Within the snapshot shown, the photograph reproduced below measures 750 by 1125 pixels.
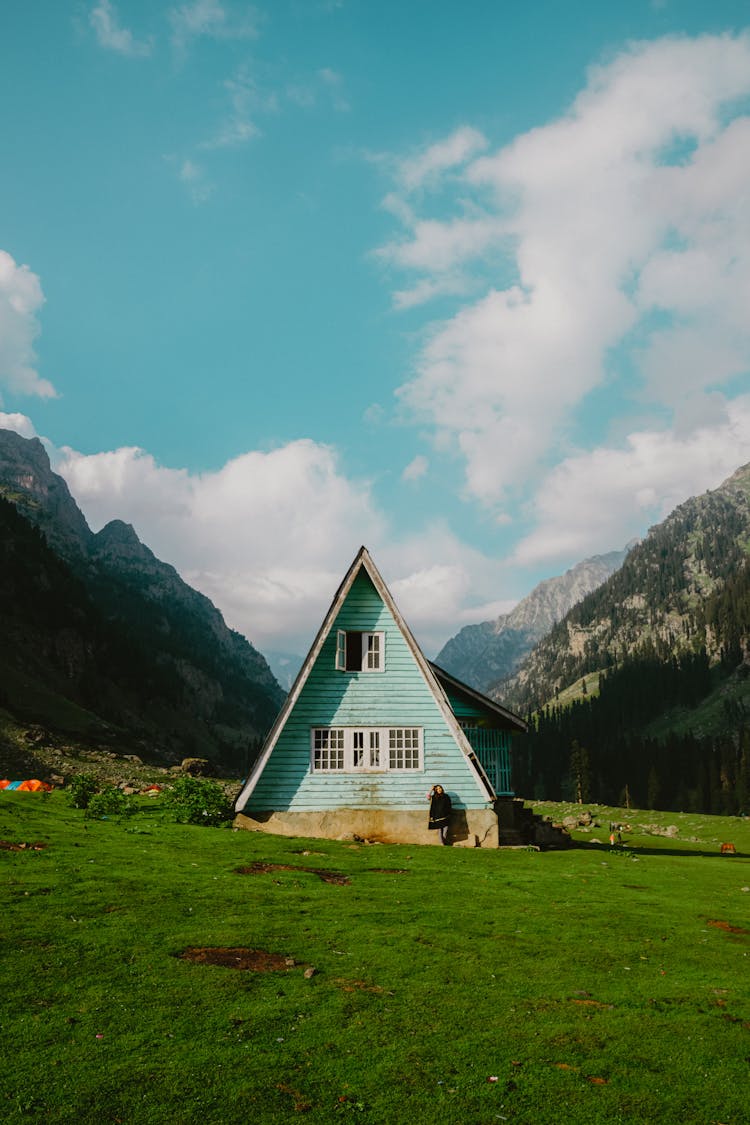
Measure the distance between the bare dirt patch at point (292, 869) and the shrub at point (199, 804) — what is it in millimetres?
10420

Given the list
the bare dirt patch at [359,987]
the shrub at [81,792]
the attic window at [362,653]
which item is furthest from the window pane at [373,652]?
the bare dirt patch at [359,987]

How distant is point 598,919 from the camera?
54.9 ft

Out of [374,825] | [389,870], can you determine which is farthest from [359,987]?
[374,825]

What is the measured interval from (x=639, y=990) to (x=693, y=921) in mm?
6933

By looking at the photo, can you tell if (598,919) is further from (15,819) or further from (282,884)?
(15,819)

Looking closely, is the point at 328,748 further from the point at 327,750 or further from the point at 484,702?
the point at 484,702

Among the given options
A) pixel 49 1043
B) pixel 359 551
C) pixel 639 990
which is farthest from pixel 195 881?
pixel 359 551

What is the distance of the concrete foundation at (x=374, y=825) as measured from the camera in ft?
93.0

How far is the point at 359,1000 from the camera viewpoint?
10586mm

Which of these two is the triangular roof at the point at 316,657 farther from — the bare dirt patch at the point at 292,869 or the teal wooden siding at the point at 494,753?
the bare dirt patch at the point at 292,869

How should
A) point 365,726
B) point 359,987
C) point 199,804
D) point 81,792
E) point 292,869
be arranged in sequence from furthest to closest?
point 81,792 → point 199,804 → point 365,726 → point 292,869 → point 359,987

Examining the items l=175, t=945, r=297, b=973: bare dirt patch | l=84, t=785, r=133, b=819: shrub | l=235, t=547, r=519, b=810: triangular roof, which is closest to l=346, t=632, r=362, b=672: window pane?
l=235, t=547, r=519, b=810: triangular roof

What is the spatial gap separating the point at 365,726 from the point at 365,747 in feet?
2.85

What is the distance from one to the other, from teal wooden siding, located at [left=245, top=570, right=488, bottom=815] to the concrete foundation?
0.28 m
